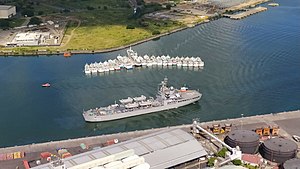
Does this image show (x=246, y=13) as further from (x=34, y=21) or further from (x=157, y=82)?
(x=157, y=82)

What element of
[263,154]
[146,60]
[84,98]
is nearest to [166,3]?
[146,60]

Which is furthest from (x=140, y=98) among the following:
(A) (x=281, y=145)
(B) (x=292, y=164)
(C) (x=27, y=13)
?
(C) (x=27, y=13)

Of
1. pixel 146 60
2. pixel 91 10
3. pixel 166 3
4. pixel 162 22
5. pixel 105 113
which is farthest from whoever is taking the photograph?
pixel 166 3

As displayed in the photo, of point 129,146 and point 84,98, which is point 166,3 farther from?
point 129,146

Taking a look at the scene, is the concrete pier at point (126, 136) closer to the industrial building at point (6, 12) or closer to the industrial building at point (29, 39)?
the industrial building at point (29, 39)

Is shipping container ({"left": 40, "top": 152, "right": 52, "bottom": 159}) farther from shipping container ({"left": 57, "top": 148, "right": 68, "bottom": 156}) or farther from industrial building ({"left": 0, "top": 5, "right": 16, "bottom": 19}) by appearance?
industrial building ({"left": 0, "top": 5, "right": 16, "bottom": 19})

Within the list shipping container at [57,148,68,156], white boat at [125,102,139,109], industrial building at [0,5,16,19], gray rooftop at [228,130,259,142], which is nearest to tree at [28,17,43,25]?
industrial building at [0,5,16,19]

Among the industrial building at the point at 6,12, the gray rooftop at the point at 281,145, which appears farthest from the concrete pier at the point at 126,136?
the industrial building at the point at 6,12
